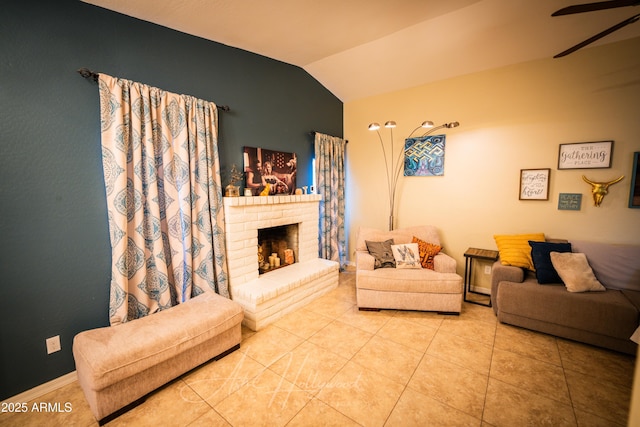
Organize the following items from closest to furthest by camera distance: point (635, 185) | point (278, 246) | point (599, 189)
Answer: point (635, 185) → point (599, 189) → point (278, 246)

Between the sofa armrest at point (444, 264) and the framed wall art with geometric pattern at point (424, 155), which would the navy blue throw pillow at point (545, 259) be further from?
the framed wall art with geometric pattern at point (424, 155)

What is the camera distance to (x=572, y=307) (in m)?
2.33

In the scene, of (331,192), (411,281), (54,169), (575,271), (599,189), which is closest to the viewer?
(54,169)

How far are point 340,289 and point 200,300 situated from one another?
1877 mm

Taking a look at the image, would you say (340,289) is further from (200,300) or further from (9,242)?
(9,242)

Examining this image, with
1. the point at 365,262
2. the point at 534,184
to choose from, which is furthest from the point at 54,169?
the point at 534,184

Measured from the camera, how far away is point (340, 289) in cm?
362

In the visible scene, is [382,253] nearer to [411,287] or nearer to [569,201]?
[411,287]

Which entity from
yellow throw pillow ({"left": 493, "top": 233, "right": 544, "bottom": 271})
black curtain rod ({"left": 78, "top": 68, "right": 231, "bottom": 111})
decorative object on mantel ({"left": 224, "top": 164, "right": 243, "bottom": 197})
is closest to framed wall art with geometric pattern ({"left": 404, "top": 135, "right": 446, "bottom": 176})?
yellow throw pillow ({"left": 493, "top": 233, "right": 544, "bottom": 271})

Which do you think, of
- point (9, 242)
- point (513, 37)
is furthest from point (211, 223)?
point (513, 37)

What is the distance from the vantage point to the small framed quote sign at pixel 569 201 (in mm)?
2841

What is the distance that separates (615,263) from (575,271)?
0.48 m

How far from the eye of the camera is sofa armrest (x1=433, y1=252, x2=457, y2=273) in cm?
290

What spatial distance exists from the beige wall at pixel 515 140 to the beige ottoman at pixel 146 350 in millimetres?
2883
